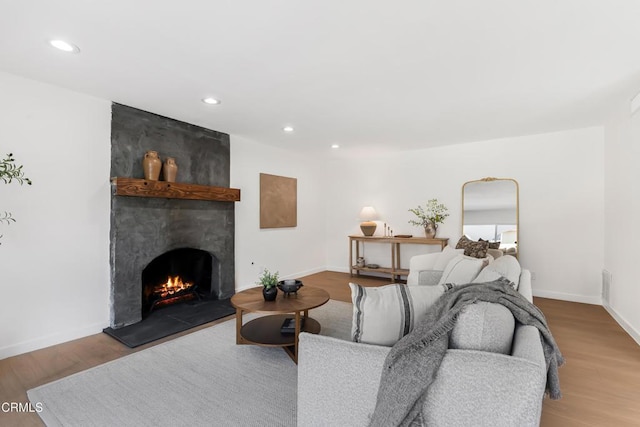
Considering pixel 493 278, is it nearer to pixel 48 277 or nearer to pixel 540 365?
pixel 540 365

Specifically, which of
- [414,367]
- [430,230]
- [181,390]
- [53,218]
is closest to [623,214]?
[430,230]

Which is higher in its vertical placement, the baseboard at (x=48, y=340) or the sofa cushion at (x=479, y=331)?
the sofa cushion at (x=479, y=331)

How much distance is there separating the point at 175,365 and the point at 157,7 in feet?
7.99

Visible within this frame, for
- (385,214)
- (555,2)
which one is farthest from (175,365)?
(385,214)

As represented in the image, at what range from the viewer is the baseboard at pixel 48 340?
102 inches

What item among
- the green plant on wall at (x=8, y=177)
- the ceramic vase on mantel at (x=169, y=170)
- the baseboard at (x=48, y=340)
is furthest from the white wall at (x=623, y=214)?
the green plant on wall at (x=8, y=177)

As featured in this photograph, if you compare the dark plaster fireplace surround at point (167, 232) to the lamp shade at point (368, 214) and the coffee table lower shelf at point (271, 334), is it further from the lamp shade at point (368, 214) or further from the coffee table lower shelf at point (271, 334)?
the lamp shade at point (368, 214)

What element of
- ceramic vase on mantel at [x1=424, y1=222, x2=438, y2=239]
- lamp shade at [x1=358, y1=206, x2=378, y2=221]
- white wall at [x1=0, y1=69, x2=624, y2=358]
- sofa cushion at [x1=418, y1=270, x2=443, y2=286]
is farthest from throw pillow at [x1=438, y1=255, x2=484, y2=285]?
lamp shade at [x1=358, y1=206, x2=378, y2=221]

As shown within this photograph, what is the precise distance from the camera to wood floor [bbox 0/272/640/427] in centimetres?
186

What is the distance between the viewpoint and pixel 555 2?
67.7 inches

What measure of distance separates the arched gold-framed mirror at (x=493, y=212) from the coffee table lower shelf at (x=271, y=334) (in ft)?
10.5

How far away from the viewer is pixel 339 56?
2307mm

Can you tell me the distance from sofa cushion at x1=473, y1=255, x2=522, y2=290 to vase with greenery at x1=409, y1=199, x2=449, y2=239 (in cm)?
255

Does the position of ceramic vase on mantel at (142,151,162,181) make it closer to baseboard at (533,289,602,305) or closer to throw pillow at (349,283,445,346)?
throw pillow at (349,283,445,346)
